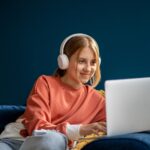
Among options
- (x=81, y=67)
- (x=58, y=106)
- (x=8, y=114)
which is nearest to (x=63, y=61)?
(x=81, y=67)

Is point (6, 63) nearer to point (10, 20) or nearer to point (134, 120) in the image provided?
point (10, 20)

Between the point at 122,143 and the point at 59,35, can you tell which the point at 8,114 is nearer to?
the point at 59,35

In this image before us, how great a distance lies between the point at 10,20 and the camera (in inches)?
98.4

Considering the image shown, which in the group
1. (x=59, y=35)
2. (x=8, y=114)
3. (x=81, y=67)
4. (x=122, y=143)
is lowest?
(x=8, y=114)

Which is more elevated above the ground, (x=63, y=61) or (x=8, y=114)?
(x=63, y=61)

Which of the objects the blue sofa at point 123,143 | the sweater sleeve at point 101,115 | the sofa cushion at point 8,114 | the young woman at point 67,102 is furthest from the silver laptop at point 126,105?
the sofa cushion at point 8,114

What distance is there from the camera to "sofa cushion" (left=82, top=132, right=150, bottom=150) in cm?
106

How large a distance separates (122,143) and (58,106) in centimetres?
64

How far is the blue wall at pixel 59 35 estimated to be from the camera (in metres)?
2.31

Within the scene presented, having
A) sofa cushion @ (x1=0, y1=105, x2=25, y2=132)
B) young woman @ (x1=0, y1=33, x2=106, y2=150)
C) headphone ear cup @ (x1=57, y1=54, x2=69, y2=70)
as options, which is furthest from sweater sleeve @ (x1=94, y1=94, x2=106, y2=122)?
sofa cushion @ (x1=0, y1=105, x2=25, y2=132)

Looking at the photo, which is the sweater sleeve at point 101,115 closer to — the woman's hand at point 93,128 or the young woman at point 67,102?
the young woman at point 67,102

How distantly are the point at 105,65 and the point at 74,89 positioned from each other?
0.59m

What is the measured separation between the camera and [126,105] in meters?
1.24

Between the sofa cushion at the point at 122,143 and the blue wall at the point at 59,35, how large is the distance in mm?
1212
